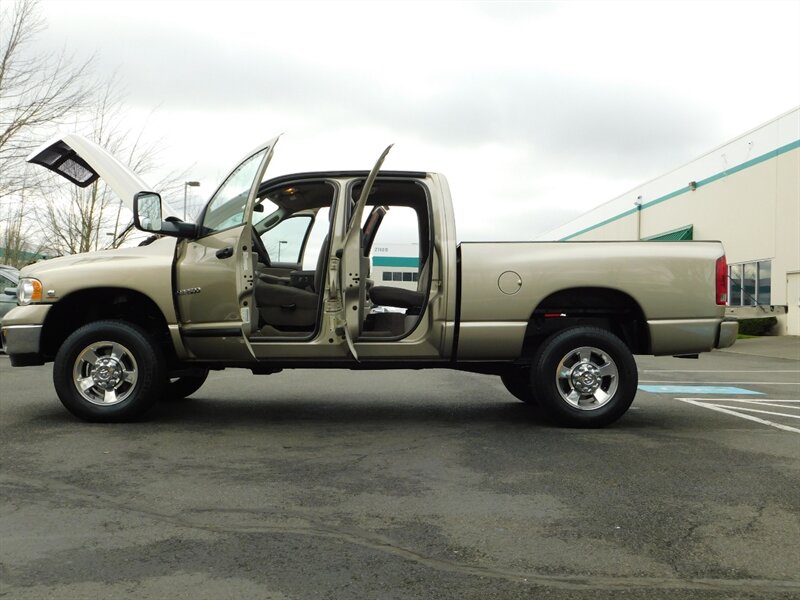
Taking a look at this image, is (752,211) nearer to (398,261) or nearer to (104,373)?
(398,261)

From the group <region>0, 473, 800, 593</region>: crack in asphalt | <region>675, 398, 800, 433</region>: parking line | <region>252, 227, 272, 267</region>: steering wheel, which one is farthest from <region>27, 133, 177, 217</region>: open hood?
<region>675, 398, 800, 433</region>: parking line

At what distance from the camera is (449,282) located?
257 inches

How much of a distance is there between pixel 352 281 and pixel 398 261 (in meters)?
1.90

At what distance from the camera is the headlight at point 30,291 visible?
21.9 ft

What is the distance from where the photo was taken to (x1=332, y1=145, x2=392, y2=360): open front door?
627cm

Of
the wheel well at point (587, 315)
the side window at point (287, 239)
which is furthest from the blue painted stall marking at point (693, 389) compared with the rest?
the side window at point (287, 239)

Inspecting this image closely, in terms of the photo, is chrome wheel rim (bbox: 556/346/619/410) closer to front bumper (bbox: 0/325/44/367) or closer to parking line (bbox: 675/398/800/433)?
parking line (bbox: 675/398/800/433)

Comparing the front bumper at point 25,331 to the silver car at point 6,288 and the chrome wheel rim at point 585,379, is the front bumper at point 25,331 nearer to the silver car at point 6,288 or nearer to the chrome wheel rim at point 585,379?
the chrome wheel rim at point 585,379

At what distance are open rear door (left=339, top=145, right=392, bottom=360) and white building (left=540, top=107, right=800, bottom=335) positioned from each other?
74.8 ft

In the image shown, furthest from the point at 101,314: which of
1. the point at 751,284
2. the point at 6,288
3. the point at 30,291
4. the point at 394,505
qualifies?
the point at 751,284

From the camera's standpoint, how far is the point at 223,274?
6469 mm

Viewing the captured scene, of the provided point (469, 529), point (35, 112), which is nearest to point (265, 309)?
point (469, 529)

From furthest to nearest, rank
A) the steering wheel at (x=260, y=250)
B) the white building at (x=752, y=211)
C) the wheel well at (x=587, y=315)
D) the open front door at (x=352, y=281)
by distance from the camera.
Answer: the white building at (x=752, y=211)
the steering wheel at (x=260, y=250)
the wheel well at (x=587, y=315)
the open front door at (x=352, y=281)

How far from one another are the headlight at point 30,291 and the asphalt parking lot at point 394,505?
1006 millimetres
